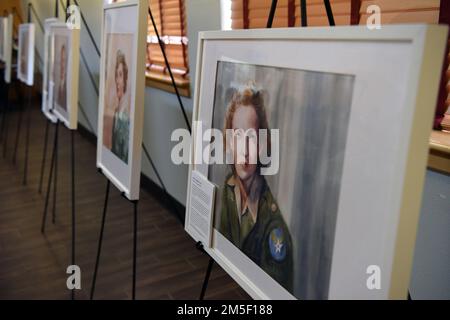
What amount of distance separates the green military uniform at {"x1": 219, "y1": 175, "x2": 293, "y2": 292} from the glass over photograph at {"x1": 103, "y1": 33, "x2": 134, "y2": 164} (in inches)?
26.0

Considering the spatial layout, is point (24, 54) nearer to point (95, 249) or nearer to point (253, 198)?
point (95, 249)

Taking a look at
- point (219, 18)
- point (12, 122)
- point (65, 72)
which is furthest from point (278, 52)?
point (12, 122)

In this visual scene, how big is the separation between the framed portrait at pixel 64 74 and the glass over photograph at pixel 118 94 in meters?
0.42

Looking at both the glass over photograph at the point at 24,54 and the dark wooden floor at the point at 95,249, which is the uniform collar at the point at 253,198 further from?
the glass over photograph at the point at 24,54

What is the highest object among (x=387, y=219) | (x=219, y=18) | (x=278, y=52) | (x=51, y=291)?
(x=219, y=18)

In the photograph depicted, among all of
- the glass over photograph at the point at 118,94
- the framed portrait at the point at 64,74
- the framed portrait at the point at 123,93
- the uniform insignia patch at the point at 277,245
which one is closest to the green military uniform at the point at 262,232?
the uniform insignia patch at the point at 277,245

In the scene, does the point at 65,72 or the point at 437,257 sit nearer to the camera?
the point at 437,257

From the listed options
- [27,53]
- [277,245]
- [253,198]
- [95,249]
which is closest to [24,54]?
[27,53]

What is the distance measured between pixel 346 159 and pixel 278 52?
26 cm

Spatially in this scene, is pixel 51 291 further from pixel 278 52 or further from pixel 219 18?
pixel 278 52

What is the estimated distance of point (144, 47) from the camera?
1408 millimetres

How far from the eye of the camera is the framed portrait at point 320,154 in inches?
22.3

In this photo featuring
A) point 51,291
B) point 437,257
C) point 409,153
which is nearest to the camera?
point 409,153

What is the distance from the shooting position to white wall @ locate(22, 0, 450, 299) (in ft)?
4.47
